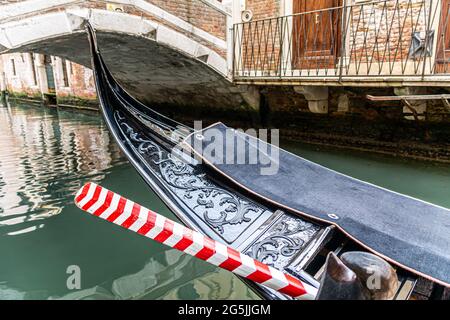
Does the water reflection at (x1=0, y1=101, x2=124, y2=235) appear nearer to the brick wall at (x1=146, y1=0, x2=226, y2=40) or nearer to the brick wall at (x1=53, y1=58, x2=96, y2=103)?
the brick wall at (x1=146, y1=0, x2=226, y2=40)

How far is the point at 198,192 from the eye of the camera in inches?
52.7

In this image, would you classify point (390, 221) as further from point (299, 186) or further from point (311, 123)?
point (311, 123)

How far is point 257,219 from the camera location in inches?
47.4

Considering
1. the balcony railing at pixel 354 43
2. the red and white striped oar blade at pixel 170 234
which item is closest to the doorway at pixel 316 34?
the balcony railing at pixel 354 43

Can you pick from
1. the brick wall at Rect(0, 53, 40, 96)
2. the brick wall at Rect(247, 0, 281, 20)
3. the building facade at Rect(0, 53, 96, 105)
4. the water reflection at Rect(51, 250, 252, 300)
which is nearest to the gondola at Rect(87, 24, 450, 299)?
the water reflection at Rect(51, 250, 252, 300)

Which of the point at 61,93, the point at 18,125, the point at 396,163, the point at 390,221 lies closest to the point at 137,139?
the point at 390,221

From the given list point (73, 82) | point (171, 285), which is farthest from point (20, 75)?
point (171, 285)

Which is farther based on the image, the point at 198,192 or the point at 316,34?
the point at 316,34

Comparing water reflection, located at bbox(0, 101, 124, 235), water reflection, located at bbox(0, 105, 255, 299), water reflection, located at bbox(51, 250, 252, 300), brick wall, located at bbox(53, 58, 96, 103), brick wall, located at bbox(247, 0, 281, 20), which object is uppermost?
brick wall, located at bbox(247, 0, 281, 20)

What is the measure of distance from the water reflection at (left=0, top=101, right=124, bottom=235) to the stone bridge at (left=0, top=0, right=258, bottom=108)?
0.90m

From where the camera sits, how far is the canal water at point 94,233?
123 centimetres

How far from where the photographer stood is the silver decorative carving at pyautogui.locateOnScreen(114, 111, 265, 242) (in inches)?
47.9

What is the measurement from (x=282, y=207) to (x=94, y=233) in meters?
0.99

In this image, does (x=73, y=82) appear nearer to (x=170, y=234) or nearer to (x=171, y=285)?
(x=171, y=285)
